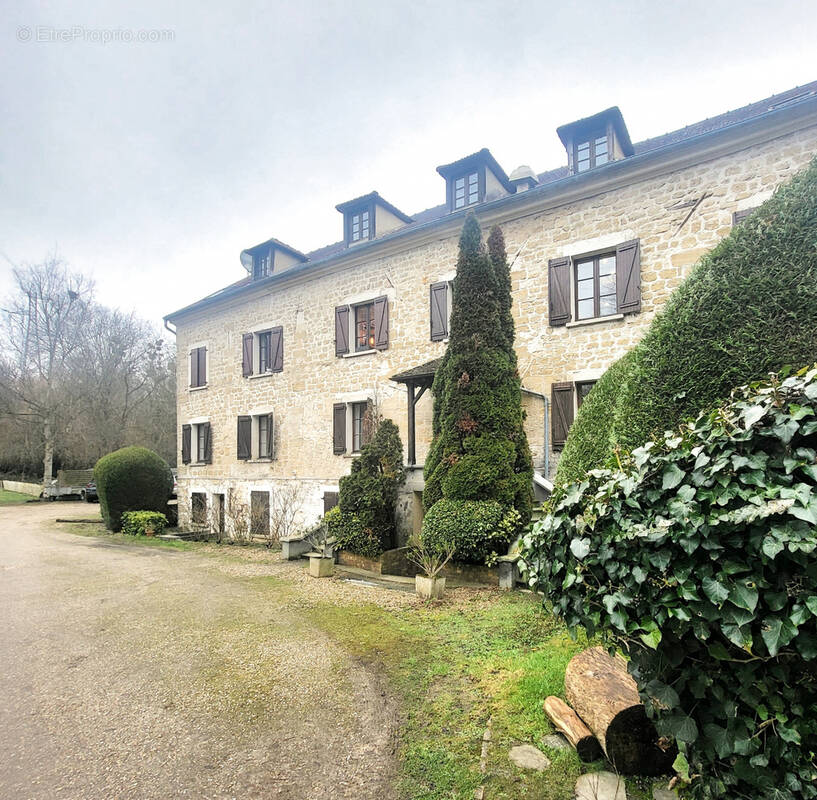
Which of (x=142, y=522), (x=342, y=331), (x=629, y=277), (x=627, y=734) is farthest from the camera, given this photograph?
(x=142, y=522)

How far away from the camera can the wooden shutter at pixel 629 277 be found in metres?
10.0

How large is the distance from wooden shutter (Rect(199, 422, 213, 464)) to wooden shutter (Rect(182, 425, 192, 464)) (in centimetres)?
114

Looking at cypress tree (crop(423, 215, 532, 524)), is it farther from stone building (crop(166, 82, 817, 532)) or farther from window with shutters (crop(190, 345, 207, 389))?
window with shutters (crop(190, 345, 207, 389))

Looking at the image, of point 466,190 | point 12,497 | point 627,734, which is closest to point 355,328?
point 466,190

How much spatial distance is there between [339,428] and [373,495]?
4545 millimetres

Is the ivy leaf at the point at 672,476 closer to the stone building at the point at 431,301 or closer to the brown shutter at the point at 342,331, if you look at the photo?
the stone building at the point at 431,301

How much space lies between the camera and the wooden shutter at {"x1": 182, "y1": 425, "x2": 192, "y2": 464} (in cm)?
1891

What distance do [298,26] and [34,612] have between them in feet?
30.2

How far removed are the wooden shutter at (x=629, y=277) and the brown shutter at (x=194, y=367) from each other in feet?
49.6

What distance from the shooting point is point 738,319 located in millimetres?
3508

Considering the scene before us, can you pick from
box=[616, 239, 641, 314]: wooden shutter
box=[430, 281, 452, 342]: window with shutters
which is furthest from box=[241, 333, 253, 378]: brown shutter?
box=[616, 239, 641, 314]: wooden shutter

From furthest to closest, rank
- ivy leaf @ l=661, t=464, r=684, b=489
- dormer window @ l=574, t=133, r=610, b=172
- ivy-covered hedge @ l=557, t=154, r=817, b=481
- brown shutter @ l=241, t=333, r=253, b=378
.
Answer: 1. brown shutter @ l=241, t=333, r=253, b=378
2. dormer window @ l=574, t=133, r=610, b=172
3. ivy-covered hedge @ l=557, t=154, r=817, b=481
4. ivy leaf @ l=661, t=464, r=684, b=489

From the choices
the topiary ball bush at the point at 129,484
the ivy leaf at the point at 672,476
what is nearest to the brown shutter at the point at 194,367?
the topiary ball bush at the point at 129,484

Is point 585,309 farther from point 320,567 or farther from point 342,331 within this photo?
point 320,567
